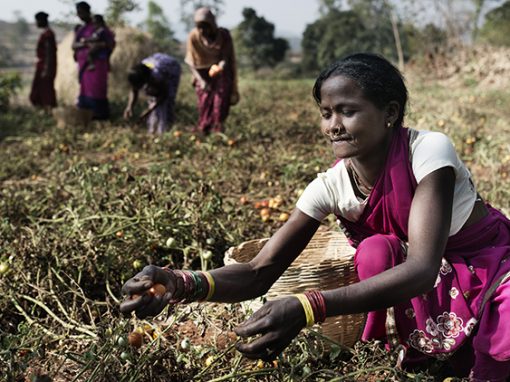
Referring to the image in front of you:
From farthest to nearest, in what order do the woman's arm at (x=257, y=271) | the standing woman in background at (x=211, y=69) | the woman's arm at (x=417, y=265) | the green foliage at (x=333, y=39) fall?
1. the green foliage at (x=333, y=39)
2. the standing woman in background at (x=211, y=69)
3. the woman's arm at (x=257, y=271)
4. the woman's arm at (x=417, y=265)

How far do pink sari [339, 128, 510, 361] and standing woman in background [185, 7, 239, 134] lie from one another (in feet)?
13.8

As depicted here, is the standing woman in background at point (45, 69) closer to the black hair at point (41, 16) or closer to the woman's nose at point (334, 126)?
the black hair at point (41, 16)

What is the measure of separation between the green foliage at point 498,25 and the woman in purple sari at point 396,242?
59.2 ft

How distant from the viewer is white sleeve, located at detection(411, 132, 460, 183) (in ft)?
5.41

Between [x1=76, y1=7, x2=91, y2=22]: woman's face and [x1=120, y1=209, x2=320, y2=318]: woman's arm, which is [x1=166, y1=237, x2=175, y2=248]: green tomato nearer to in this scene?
[x1=120, y1=209, x2=320, y2=318]: woman's arm

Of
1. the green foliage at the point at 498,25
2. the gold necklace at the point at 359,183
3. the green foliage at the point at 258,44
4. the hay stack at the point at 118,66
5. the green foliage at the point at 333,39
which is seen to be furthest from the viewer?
the green foliage at the point at 258,44

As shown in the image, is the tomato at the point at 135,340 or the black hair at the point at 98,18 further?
the black hair at the point at 98,18

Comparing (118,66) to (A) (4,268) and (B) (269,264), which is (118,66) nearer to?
(A) (4,268)

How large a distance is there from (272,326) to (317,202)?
68cm

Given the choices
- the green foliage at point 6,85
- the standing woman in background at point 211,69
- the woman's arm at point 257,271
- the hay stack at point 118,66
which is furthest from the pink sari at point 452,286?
the hay stack at point 118,66

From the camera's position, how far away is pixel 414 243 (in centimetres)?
152

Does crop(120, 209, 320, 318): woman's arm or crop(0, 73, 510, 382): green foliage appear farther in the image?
crop(0, 73, 510, 382): green foliage

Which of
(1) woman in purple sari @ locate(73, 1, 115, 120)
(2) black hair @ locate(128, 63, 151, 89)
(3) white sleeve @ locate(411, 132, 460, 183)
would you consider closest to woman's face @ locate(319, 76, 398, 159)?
(3) white sleeve @ locate(411, 132, 460, 183)

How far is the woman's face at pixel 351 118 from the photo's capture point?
1.62 meters
